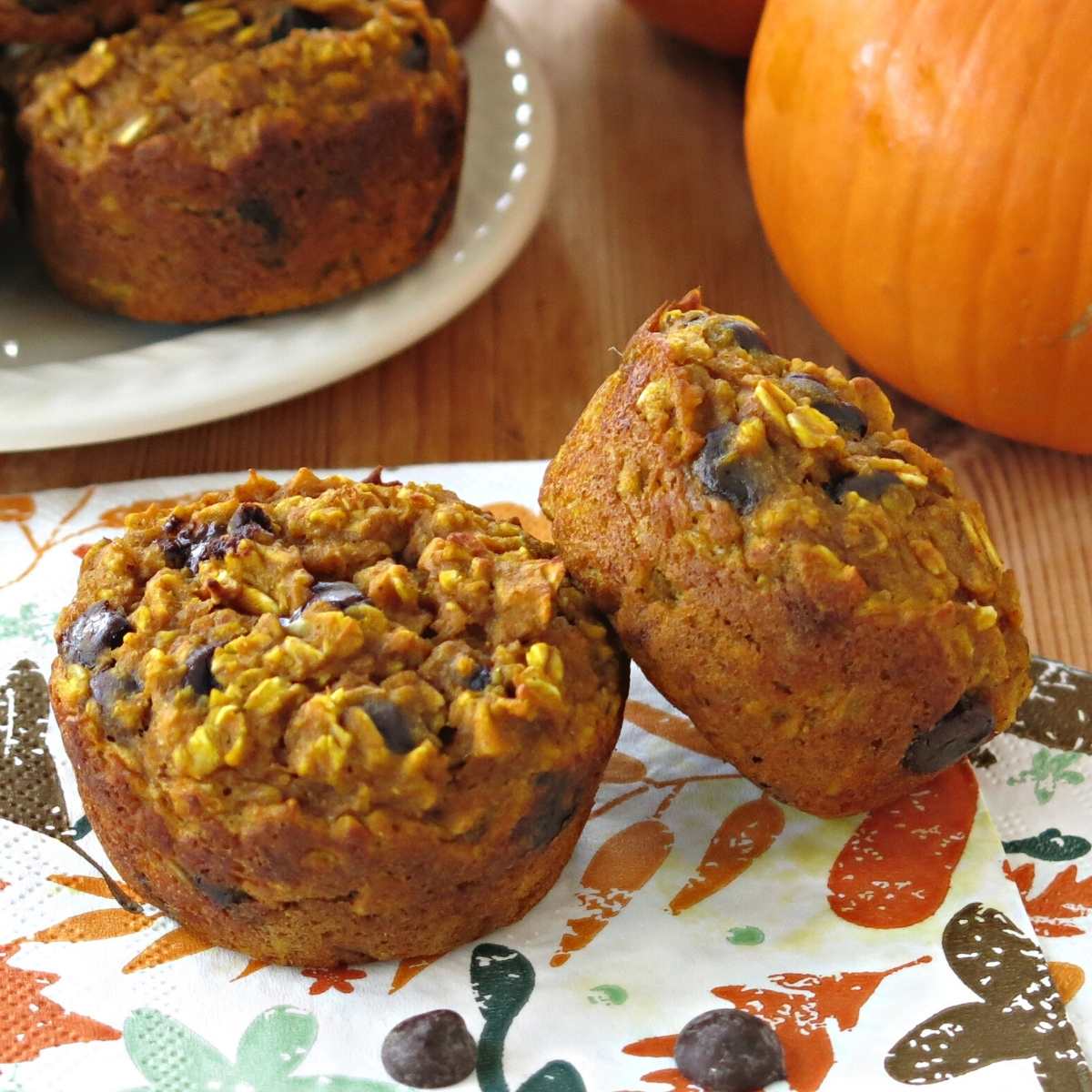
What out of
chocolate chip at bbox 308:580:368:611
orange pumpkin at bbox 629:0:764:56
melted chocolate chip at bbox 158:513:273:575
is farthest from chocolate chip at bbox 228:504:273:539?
orange pumpkin at bbox 629:0:764:56

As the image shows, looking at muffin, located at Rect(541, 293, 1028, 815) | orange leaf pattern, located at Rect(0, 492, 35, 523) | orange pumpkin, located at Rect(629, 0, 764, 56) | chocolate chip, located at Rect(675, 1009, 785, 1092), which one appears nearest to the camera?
chocolate chip, located at Rect(675, 1009, 785, 1092)

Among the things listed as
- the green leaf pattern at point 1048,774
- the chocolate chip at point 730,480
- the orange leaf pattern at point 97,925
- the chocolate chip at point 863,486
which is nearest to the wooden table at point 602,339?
the green leaf pattern at point 1048,774

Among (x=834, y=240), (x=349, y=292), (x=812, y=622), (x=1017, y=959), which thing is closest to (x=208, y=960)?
(x=812, y=622)

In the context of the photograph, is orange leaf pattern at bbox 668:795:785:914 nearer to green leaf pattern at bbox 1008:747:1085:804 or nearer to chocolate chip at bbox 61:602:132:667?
green leaf pattern at bbox 1008:747:1085:804

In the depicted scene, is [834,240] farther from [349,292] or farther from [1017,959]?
[1017,959]

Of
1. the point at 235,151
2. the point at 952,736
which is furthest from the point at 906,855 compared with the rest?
the point at 235,151

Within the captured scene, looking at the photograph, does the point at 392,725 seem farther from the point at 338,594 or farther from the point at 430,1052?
the point at 430,1052

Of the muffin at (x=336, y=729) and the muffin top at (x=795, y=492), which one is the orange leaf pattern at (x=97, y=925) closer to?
the muffin at (x=336, y=729)
